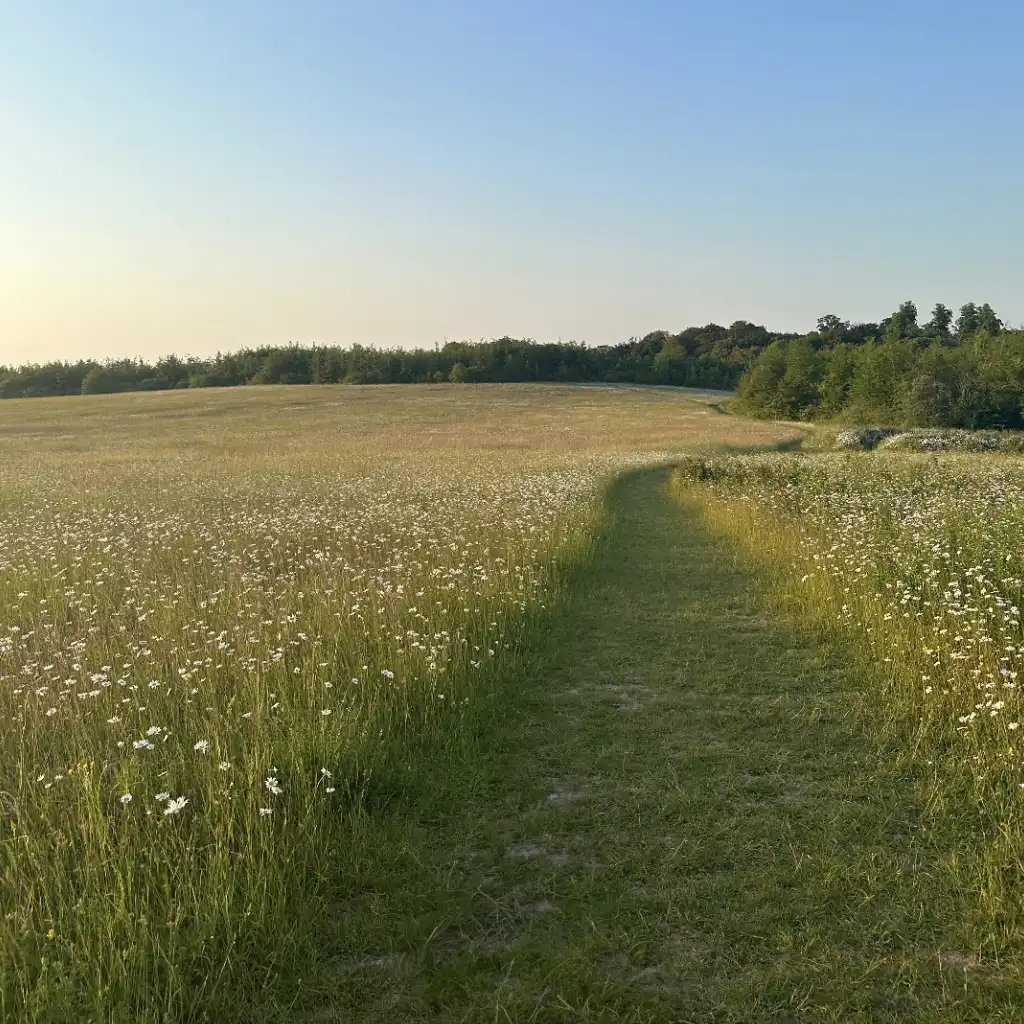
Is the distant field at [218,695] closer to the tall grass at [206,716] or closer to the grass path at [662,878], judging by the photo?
the tall grass at [206,716]

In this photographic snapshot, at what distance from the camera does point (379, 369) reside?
106938mm

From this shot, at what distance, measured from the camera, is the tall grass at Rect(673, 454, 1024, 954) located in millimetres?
4330

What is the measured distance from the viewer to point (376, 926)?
3.58 meters

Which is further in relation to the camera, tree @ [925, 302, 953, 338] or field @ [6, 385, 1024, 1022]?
tree @ [925, 302, 953, 338]

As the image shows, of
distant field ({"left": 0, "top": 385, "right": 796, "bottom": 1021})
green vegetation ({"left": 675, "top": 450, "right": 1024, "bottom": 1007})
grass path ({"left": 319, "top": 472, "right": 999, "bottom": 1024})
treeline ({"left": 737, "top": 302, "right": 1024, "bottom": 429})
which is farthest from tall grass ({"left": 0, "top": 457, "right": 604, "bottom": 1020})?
treeline ({"left": 737, "top": 302, "right": 1024, "bottom": 429})

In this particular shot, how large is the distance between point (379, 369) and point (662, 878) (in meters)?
107

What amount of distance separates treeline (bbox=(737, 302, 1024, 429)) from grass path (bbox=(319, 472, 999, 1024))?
6354cm

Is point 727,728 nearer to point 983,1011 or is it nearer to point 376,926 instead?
point 983,1011

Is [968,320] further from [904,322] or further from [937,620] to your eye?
[937,620]

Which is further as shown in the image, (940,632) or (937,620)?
(937,620)

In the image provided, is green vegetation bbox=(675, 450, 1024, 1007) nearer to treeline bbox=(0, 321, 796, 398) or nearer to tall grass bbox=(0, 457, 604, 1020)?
tall grass bbox=(0, 457, 604, 1020)

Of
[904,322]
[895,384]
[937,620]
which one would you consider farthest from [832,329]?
[937,620]

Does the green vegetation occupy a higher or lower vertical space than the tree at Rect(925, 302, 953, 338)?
lower

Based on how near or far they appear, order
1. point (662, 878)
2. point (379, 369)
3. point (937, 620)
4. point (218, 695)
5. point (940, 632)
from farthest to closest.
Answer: point (379, 369) < point (937, 620) < point (940, 632) < point (218, 695) < point (662, 878)
